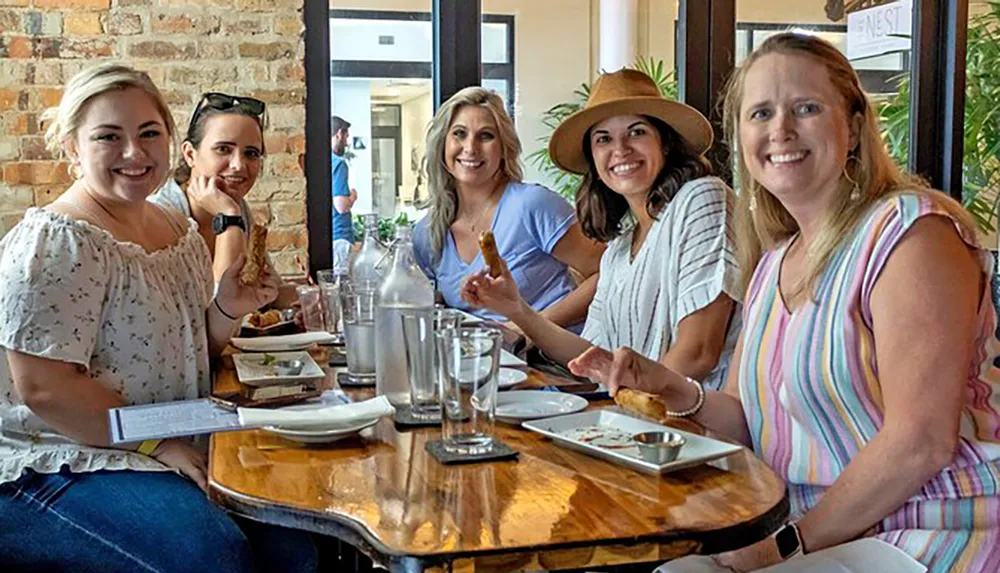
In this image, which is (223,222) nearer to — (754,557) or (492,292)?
(492,292)

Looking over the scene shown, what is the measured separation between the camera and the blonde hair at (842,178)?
1406mm

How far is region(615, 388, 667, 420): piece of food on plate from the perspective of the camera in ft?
4.15

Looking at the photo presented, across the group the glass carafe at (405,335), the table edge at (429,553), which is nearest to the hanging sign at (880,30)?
the glass carafe at (405,335)

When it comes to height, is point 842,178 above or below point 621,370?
above

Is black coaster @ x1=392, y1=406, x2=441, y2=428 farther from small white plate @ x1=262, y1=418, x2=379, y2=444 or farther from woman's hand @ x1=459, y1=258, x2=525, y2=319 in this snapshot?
woman's hand @ x1=459, y1=258, x2=525, y2=319

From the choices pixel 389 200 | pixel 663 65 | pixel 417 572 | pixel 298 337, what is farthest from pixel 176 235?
pixel 663 65

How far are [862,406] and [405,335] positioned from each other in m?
0.66

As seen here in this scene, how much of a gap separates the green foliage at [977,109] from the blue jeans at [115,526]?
3.58m

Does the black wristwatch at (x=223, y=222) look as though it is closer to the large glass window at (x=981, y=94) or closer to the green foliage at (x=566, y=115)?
the green foliage at (x=566, y=115)

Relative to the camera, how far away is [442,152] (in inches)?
125

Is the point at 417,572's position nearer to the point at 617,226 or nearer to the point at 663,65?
the point at 617,226

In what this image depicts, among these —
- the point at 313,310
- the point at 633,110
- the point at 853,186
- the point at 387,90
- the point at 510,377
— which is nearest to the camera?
the point at 853,186

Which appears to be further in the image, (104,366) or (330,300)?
(330,300)

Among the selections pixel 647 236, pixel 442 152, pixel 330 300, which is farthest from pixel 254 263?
pixel 442 152
